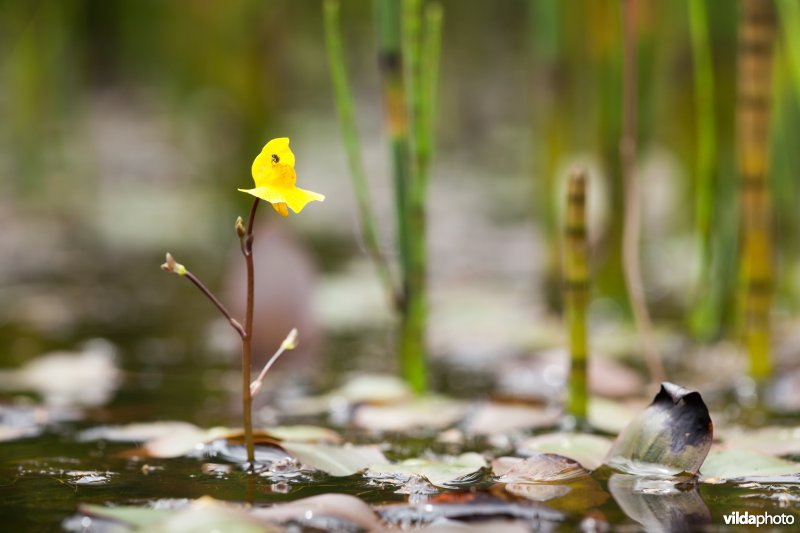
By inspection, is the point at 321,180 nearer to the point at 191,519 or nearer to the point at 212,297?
the point at 212,297

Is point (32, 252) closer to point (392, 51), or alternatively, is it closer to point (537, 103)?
point (537, 103)

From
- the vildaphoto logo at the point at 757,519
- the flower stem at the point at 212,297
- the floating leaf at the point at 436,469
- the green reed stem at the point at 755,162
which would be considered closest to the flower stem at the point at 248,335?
the flower stem at the point at 212,297

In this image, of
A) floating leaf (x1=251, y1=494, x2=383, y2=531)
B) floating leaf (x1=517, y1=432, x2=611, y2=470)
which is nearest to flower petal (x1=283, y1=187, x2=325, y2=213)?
floating leaf (x1=251, y1=494, x2=383, y2=531)

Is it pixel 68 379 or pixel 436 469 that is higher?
pixel 68 379

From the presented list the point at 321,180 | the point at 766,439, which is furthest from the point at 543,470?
the point at 321,180

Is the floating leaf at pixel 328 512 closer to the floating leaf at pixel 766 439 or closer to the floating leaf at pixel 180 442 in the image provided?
the floating leaf at pixel 180 442

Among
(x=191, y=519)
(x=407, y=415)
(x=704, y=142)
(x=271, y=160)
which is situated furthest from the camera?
(x=704, y=142)
